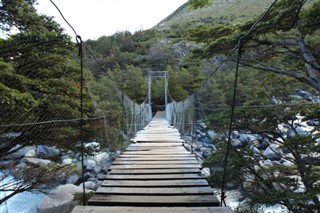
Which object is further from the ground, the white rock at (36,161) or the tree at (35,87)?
the tree at (35,87)

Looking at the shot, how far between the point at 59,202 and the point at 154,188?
2485 mm

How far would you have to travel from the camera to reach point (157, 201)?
3.83 ft

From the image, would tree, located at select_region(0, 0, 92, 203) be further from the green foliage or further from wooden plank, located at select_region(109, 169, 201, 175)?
the green foliage

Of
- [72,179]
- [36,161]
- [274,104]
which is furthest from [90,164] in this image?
[274,104]

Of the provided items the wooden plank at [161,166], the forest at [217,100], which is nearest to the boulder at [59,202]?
the forest at [217,100]

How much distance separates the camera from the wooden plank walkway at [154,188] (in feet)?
3.56

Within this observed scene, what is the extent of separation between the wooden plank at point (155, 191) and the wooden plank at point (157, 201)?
50 millimetres

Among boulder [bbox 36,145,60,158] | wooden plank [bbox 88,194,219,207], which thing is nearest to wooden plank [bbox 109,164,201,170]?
wooden plank [bbox 88,194,219,207]

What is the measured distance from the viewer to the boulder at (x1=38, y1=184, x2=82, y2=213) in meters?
3.20

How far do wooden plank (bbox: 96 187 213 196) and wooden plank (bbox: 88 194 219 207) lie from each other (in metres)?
0.05

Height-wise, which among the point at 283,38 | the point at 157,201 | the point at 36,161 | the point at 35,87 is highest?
the point at 283,38

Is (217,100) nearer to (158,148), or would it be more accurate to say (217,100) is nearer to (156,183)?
(158,148)

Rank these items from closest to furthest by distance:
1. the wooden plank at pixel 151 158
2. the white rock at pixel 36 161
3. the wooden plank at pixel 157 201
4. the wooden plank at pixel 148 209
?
the wooden plank at pixel 148 209, the wooden plank at pixel 157 201, the wooden plank at pixel 151 158, the white rock at pixel 36 161

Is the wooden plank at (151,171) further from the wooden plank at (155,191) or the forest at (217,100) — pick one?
the forest at (217,100)
